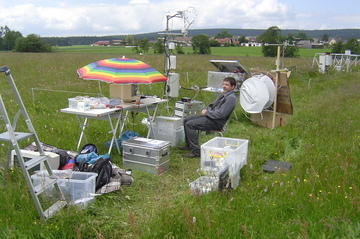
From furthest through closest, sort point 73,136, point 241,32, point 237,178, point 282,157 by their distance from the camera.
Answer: point 241,32
point 73,136
point 282,157
point 237,178

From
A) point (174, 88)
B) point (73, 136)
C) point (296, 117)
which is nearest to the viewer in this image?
point (73, 136)

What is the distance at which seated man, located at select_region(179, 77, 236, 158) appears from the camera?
5707 mm

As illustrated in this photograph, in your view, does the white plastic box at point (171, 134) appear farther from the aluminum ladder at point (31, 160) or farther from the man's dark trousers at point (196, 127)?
the aluminum ladder at point (31, 160)

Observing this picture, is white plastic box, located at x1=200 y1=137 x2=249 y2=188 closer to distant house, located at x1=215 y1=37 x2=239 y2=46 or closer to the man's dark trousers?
the man's dark trousers

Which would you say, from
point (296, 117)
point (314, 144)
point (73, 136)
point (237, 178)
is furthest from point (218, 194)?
point (296, 117)

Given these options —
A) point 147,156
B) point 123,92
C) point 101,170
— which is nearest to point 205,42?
point 123,92

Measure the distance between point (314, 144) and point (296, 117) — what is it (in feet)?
8.64

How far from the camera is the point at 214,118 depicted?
5738 millimetres

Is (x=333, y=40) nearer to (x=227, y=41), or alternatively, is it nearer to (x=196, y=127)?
(x=227, y=41)

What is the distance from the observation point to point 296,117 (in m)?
8.17

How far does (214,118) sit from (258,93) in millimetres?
2162

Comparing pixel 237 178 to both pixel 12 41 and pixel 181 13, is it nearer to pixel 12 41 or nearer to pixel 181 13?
pixel 181 13

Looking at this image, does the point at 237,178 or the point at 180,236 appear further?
the point at 237,178

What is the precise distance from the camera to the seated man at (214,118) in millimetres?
5707
